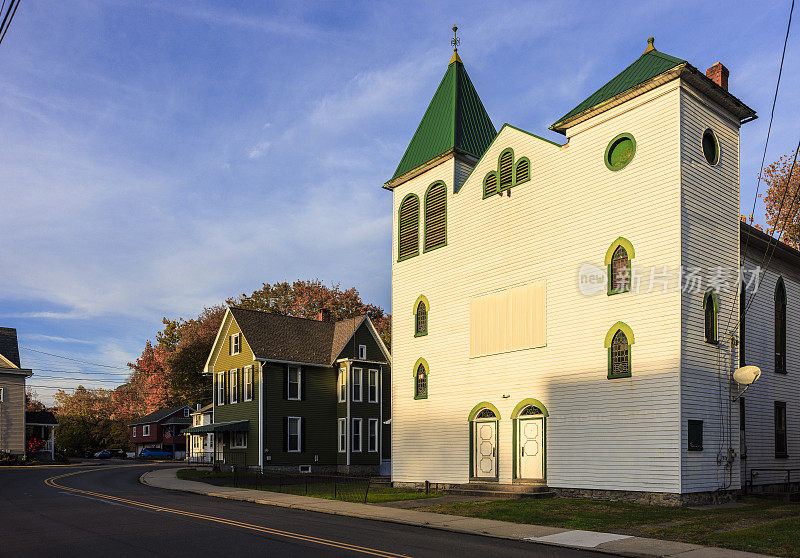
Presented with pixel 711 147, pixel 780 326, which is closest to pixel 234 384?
pixel 780 326

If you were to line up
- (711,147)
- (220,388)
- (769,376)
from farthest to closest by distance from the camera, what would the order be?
1. (220,388)
2. (769,376)
3. (711,147)

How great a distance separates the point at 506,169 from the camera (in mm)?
27047

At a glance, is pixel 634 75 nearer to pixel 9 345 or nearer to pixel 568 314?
pixel 568 314

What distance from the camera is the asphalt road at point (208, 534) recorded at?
13.1 m

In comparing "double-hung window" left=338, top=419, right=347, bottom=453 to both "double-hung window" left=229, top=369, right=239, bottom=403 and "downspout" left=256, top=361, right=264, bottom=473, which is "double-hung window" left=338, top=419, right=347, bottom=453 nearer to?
"downspout" left=256, top=361, right=264, bottom=473

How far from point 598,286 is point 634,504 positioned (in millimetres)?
6777

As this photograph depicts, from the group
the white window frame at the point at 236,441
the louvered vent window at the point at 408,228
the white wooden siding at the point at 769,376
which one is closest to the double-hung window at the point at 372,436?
the white window frame at the point at 236,441

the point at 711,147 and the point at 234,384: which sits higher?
the point at 711,147

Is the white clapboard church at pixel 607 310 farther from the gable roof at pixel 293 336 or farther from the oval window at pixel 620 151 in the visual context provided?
the gable roof at pixel 293 336

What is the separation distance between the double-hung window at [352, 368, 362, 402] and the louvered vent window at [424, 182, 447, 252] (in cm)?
1758

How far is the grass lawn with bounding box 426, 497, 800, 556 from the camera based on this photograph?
14.6 m

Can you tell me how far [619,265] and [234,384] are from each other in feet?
99.6

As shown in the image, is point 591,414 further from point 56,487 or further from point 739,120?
point 56,487

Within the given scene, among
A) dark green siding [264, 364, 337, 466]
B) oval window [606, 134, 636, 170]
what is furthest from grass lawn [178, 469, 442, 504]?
oval window [606, 134, 636, 170]
